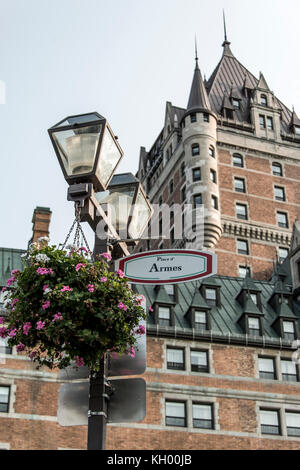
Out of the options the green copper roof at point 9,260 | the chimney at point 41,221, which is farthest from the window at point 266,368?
the chimney at point 41,221

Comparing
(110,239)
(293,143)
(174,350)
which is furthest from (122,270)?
(293,143)

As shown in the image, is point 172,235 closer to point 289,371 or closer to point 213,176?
point 213,176

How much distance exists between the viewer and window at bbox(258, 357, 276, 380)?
119 feet

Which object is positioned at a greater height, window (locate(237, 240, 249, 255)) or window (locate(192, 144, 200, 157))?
window (locate(192, 144, 200, 157))

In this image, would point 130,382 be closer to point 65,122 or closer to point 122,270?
point 122,270

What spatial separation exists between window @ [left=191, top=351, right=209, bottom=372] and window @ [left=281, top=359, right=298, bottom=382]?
13.6 feet

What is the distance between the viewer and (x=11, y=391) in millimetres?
32438

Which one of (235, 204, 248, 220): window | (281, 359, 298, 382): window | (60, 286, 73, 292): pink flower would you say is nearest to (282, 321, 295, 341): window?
(281, 359, 298, 382): window

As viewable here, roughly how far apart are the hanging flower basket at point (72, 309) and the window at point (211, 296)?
31718mm

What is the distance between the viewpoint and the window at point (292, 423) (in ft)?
115

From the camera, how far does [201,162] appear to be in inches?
2443

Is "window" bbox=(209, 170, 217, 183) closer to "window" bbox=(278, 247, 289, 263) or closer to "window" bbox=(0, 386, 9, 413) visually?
"window" bbox=(278, 247, 289, 263)

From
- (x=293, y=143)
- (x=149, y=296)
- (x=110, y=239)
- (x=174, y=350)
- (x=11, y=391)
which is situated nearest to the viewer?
(x=110, y=239)

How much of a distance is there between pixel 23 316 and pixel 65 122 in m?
2.57
